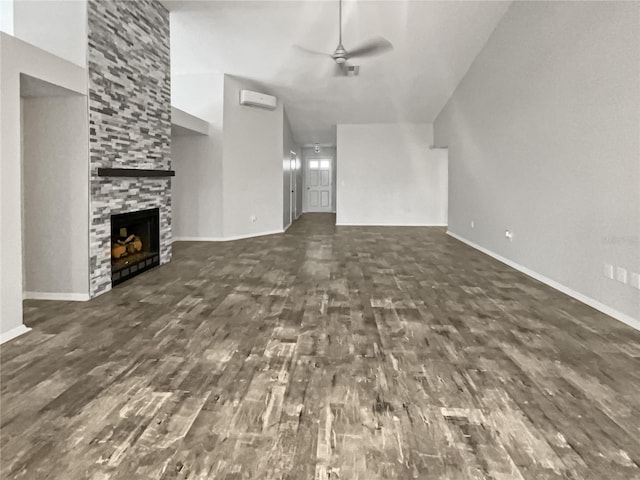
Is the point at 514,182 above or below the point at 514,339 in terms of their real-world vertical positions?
above

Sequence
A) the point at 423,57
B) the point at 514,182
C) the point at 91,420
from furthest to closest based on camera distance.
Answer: the point at 423,57 < the point at 514,182 < the point at 91,420

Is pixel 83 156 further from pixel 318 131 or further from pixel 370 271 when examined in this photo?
pixel 318 131

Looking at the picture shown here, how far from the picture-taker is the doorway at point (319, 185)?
58.3 ft

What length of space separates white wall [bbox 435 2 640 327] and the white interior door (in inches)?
408

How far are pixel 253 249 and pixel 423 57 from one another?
4.37m

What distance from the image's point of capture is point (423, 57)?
8.10 m

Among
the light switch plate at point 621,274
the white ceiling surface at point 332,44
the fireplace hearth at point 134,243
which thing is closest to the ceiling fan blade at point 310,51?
the white ceiling surface at point 332,44

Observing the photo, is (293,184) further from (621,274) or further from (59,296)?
(621,274)

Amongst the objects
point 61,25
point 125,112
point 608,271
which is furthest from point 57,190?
point 608,271

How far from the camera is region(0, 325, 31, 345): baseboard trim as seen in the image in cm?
318

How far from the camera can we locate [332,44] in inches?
297

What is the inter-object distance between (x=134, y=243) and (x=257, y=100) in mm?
4398

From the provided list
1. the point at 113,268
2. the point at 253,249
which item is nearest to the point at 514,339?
the point at 113,268

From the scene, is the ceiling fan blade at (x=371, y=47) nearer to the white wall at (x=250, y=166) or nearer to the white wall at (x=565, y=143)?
the white wall at (x=565, y=143)
